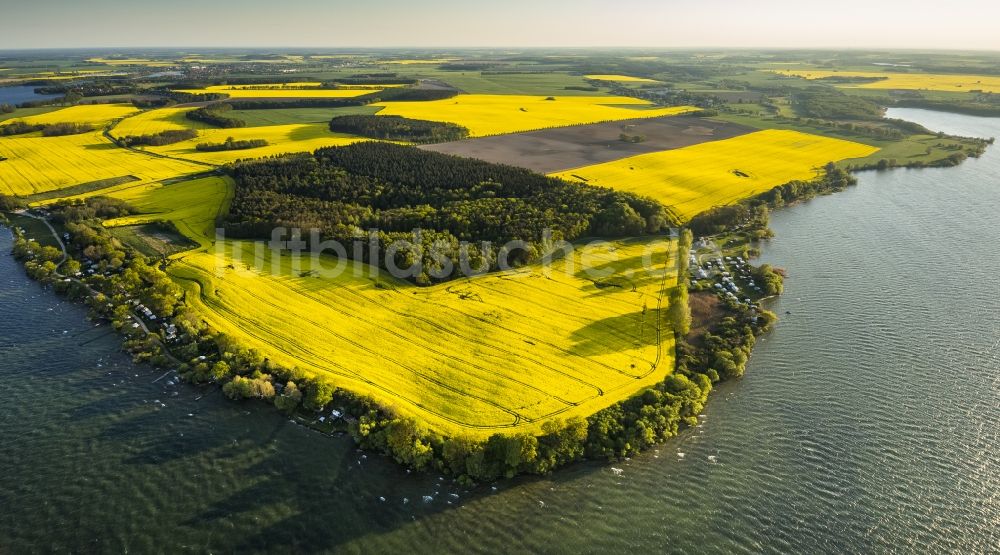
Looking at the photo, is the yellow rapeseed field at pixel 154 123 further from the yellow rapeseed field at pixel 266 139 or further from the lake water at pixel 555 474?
the lake water at pixel 555 474

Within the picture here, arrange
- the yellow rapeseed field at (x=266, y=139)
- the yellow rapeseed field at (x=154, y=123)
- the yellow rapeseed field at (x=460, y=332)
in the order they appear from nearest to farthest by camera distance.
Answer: the yellow rapeseed field at (x=460, y=332)
the yellow rapeseed field at (x=266, y=139)
the yellow rapeseed field at (x=154, y=123)

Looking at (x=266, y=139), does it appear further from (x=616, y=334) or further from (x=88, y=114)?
(x=616, y=334)

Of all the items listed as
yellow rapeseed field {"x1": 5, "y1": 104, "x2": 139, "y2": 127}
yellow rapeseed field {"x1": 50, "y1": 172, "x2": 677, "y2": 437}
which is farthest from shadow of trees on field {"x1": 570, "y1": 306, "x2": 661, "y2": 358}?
yellow rapeseed field {"x1": 5, "y1": 104, "x2": 139, "y2": 127}

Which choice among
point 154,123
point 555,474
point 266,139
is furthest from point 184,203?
point 555,474

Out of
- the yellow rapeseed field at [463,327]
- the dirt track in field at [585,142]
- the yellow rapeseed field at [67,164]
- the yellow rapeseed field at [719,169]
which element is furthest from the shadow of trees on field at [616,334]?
the yellow rapeseed field at [67,164]

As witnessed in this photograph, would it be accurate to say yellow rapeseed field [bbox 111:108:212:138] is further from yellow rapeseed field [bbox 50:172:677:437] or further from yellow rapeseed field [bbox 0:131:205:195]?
yellow rapeseed field [bbox 50:172:677:437]

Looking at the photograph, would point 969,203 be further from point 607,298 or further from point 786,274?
point 607,298

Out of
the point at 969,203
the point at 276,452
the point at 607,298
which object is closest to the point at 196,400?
the point at 276,452
